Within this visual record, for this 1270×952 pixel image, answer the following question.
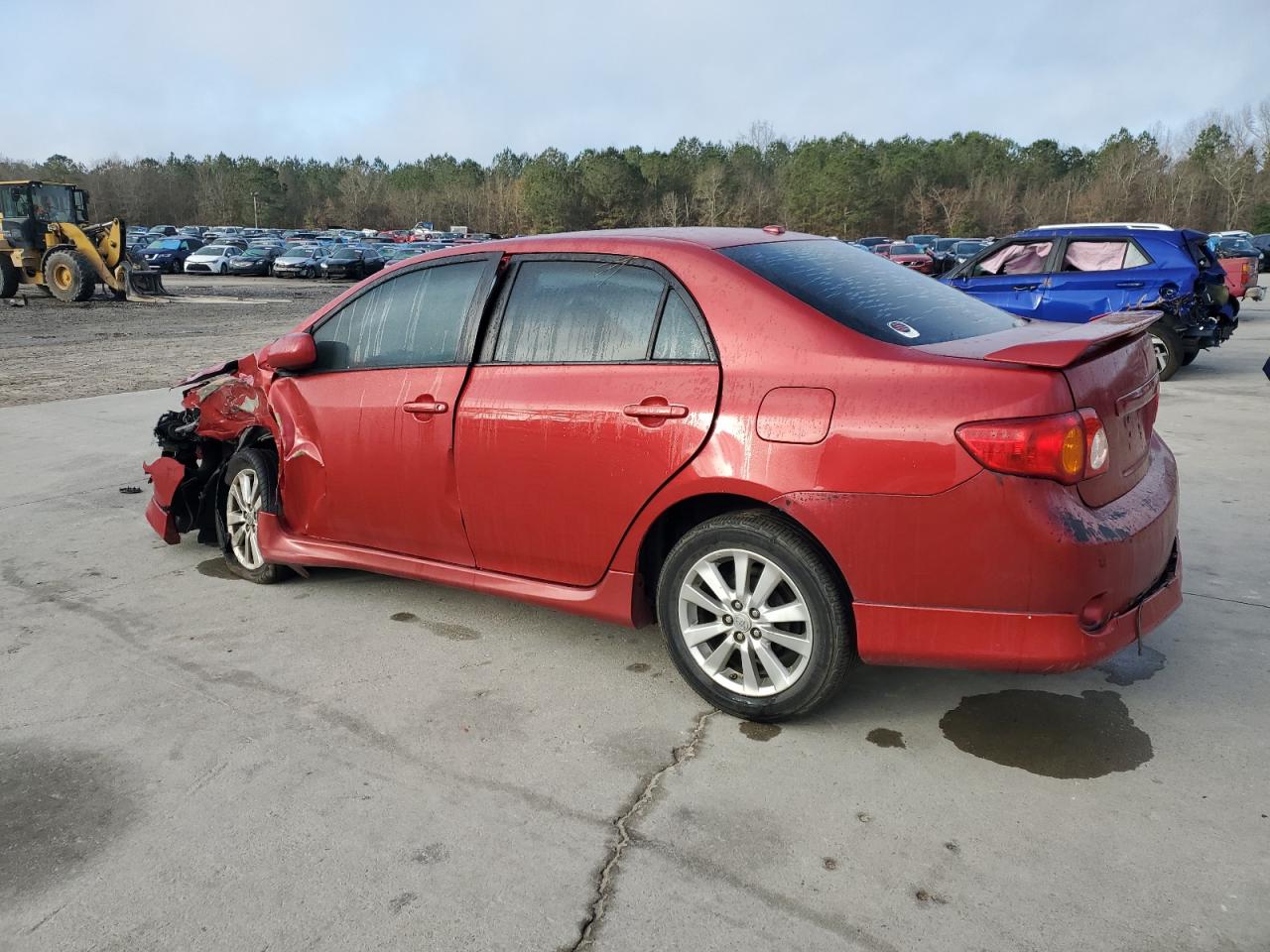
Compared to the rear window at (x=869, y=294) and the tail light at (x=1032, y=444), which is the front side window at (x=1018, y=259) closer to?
the rear window at (x=869, y=294)

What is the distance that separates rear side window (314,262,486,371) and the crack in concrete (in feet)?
5.81

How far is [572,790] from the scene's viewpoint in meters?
3.13

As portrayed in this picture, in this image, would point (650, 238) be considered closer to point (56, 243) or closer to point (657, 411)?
point (657, 411)

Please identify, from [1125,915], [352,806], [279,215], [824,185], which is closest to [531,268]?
[352,806]

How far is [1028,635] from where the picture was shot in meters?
3.03

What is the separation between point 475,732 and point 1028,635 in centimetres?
178

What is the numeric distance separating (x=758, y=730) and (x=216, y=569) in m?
3.16

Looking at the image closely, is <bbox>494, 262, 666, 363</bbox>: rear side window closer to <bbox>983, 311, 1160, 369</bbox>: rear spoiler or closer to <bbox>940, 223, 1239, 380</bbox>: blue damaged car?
<bbox>983, 311, 1160, 369</bbox>: rear spoiler

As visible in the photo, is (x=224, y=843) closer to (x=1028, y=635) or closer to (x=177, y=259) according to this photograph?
(x=1028, y=635)

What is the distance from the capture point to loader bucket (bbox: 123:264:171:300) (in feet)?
88.5

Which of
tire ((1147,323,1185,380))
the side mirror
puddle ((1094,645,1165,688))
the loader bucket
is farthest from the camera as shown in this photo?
the loader bucket

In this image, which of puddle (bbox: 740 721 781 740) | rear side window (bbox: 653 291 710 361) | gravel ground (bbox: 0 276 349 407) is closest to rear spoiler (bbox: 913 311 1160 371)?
rear side window (bbox: 653 291 710 361)

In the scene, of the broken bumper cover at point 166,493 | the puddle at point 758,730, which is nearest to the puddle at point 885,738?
the puddle at point 758,730

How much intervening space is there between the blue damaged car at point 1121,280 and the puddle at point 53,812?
10.3 meters
